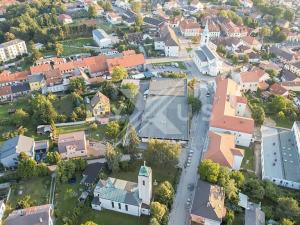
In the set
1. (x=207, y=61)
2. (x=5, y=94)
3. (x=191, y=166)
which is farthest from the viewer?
(x=207, y=61)

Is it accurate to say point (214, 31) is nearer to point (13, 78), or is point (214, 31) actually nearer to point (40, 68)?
point (40, 68)

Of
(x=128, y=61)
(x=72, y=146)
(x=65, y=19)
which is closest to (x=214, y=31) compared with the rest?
(x=128, y=61)

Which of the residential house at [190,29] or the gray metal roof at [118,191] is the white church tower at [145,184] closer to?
the gray metal roof at [118,191]

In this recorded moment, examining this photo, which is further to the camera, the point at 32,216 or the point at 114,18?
the point at 114,18

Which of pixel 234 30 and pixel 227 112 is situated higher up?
pixel 234 30

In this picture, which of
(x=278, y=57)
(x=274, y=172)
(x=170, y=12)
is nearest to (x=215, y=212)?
(x=274, y=172)

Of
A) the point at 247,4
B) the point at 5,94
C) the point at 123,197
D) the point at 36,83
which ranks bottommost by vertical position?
the point at 123,197

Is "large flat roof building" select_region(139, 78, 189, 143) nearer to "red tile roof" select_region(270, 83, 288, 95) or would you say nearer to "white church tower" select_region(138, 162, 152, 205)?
"white church tower" select_region(138, 162, 152, 205)
